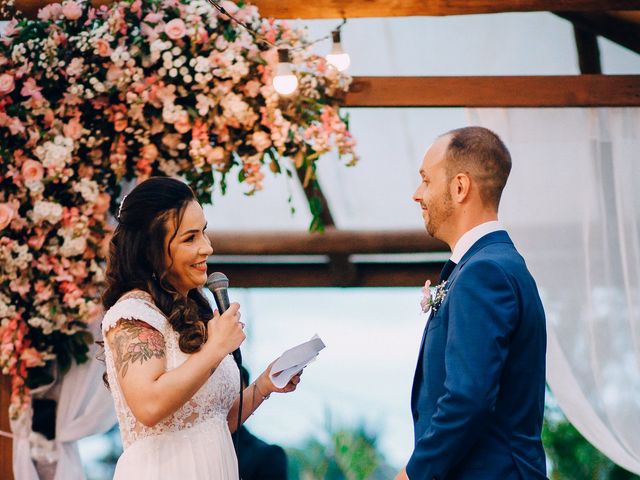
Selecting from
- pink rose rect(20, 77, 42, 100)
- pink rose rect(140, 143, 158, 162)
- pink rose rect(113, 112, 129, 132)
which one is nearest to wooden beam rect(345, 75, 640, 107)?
pink rose rect(140, 143, 158, 162)

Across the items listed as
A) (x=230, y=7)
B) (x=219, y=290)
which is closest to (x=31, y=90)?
(x=230, y=7)

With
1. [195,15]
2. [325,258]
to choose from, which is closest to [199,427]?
[195,15]

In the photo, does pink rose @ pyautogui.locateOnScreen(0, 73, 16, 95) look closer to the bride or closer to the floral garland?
the floral garland

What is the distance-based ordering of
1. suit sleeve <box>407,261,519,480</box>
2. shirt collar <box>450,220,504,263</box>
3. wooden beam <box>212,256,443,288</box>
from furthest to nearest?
wooden beam <box>212,256,443,288</box>
shirt collar <box>450,220,504,263</box>
suit sleeve <box>407,261,519,480</box>

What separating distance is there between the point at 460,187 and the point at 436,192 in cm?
7

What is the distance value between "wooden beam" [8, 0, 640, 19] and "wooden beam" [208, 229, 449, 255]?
1827 millimetres

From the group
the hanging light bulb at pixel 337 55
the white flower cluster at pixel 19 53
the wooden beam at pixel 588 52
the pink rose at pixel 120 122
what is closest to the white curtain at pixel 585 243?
the wooden beam at pixel 588 52

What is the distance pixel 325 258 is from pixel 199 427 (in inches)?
163

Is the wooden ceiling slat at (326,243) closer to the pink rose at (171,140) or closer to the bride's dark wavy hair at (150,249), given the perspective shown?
the pink rose at (171,140)

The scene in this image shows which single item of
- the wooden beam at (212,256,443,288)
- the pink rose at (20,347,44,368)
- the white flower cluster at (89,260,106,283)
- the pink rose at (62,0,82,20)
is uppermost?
the pink rose at (62,0,82,20)

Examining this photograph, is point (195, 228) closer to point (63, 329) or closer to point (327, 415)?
point (63, 329)

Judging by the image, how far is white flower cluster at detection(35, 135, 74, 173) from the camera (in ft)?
14.3

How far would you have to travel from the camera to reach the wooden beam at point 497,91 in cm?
475

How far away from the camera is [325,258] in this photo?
662 centimetres
